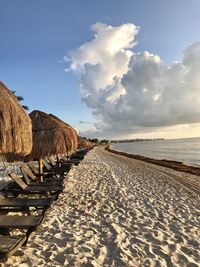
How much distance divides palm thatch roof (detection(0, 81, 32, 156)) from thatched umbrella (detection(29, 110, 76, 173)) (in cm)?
452

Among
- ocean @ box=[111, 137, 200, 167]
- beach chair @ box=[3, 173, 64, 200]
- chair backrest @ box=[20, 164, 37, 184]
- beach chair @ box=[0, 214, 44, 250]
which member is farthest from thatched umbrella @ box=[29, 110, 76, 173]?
ocean @ box=[111, 137, 200, 167]

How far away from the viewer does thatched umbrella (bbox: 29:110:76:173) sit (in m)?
9.59

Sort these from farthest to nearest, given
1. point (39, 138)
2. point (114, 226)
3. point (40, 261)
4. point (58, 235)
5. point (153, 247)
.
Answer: point (39, 138)
point (114, 226)
point (58, 235)
point (153, 247)
point (40, 261)

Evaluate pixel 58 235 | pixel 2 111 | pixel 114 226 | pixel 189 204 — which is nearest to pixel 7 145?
pixel 2 111

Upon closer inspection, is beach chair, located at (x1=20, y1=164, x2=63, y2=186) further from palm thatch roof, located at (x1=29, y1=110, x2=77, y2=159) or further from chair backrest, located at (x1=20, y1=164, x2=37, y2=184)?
palm thatch roof, located at (x1=29, y1=110, x2=77, y2=159)

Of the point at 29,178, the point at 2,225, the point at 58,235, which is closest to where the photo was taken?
the point at 2,225

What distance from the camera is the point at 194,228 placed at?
589 cm

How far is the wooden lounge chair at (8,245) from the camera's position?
11.4ft

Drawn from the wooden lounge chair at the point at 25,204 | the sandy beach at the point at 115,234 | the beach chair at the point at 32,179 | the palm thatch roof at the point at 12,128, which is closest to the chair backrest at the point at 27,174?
the beach chair at the point at 32,179

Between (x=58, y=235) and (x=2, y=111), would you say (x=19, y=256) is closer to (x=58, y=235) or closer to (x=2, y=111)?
(x=58, y=235)

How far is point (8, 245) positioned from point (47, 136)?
6.40 meters

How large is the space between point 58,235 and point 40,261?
1.12m

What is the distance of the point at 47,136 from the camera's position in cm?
988

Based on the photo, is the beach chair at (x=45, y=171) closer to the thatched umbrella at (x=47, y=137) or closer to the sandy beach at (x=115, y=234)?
the thatched umbrella at (x=47, y=137)
